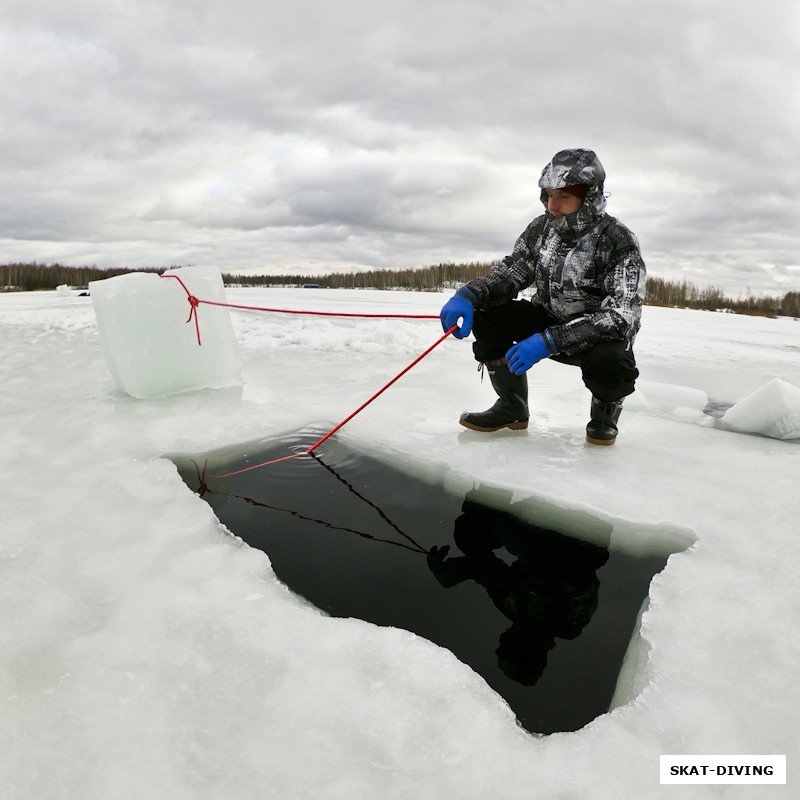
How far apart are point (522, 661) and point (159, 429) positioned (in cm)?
187

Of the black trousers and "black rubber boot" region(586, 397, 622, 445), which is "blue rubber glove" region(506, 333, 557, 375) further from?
"black rubber boot" region(586, 397, 622, 445)

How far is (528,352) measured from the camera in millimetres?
2090

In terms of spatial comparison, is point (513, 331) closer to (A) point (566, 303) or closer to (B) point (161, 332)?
(A) point (566, 303)

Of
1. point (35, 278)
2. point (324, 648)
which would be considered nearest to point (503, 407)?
point (324, 648)

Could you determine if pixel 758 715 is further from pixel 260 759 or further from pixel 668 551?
pixel 260 759

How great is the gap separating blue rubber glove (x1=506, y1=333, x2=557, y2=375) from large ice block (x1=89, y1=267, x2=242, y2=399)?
161cm

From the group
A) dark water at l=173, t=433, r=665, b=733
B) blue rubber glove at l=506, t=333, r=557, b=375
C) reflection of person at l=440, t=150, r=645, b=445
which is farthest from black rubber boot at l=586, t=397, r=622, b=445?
dark water at l=173, t=433, r=665, b=733

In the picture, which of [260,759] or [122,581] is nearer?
[260,759]

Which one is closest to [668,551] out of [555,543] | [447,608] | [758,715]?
[555,543]

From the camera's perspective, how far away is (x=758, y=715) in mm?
964

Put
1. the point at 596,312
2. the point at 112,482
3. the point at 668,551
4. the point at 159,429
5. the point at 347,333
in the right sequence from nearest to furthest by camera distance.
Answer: the point at 668,551
the point at 112,482
the point at 596,312
the point at 159,429
the point at 347,333

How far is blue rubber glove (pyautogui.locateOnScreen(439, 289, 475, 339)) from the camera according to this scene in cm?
233

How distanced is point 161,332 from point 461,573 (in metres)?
2.17

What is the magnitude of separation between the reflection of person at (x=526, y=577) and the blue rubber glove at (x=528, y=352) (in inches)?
24.9
